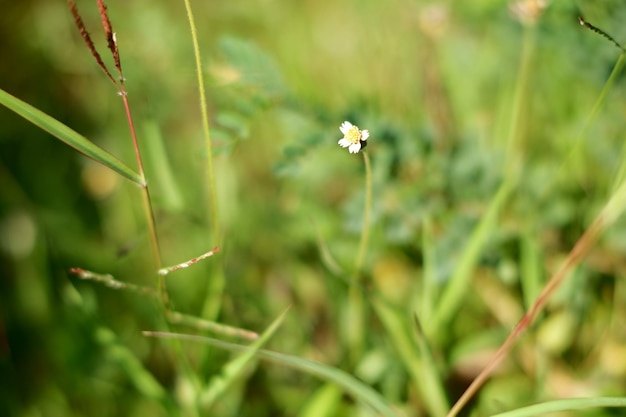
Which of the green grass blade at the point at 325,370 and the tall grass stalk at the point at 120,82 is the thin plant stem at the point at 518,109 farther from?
the tall grass stalk at the point at 120,82

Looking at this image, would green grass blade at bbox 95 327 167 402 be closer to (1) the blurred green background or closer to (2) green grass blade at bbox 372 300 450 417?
(1) the blurred green background

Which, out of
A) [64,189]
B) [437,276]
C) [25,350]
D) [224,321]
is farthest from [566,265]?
[64,189]

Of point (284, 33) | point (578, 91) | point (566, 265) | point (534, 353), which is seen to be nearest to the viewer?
point (566, 265)

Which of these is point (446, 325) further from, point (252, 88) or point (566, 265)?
point (252, 88)

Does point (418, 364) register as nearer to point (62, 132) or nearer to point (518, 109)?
point (518, 109)

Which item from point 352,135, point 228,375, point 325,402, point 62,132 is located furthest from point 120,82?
point 325,402

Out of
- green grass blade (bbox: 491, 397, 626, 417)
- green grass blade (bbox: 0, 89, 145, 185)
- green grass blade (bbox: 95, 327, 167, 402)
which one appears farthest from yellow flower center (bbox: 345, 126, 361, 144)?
green grass blade (bbox: 95, 327, 167, 402)

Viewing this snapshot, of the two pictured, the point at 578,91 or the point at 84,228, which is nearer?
the point at 578,91
